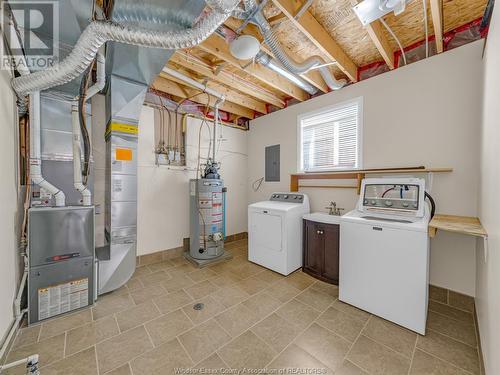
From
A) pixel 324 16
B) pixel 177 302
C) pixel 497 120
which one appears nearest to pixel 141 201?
pixel 177 302

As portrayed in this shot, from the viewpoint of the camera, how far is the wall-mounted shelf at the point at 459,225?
54.6 inches

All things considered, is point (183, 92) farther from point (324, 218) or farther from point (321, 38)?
point (324, 218)

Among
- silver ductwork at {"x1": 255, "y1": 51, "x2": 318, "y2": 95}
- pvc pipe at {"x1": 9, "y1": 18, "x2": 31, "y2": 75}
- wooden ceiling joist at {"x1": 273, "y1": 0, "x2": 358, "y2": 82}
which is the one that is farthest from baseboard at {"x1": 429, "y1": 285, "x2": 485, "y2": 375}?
pvc pipe at {"x1": 9, "y1": 18, "x2": 31, "y2": 75}

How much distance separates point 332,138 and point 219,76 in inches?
73.7

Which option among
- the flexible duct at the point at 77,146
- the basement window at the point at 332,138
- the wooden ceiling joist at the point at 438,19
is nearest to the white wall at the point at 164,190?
the flexible duct at the point at 77,146

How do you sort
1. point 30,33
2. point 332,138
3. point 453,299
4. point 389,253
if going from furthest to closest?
point 332,138, point 453,299, point 389,253, point 30,33

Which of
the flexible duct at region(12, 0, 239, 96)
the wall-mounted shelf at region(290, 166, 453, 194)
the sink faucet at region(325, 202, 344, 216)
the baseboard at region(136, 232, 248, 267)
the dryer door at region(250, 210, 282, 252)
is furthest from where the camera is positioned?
the baseboard at region(136, 232, 248, 267)

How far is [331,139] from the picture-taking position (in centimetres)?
303

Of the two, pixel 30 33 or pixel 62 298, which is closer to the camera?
pixel 30 33

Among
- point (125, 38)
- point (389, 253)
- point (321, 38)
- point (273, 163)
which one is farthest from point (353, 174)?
point (125, 38)

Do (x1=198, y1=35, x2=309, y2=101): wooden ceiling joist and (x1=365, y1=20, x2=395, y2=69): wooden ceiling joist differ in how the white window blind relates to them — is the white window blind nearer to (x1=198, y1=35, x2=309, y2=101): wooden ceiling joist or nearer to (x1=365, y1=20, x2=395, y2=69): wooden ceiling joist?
(x1=198, y1=35, x2=309, y2=101): wooden ceiling joist

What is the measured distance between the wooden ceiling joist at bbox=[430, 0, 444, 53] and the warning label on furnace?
12.6 feet

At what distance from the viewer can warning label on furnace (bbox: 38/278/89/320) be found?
1761 millimetres

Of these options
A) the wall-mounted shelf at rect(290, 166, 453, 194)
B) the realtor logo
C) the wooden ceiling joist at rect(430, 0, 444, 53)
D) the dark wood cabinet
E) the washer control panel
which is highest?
the wooden ceiling joist at rect(430, 0, 444, 53)
